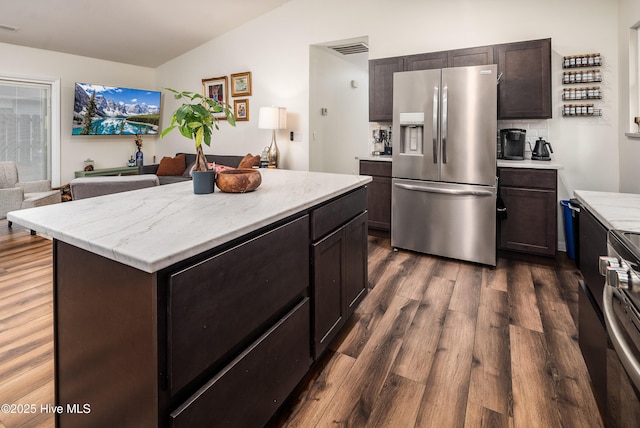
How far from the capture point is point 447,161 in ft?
11.0

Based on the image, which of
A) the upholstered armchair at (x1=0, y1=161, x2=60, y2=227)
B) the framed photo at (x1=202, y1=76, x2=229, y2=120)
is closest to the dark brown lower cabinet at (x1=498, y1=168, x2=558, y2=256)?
the framed photo at (x1=202, y1=76, x2=229, y2=120)

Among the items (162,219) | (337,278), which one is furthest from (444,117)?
(162,219)

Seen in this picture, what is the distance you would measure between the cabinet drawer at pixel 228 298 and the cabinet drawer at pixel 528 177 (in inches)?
102

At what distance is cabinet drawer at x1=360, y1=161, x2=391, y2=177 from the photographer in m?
3.95

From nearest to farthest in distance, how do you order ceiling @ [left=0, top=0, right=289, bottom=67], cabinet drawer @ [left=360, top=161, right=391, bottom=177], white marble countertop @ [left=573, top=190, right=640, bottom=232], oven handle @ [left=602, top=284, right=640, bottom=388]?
oven handle @ [left=602, top=284, right=640, bottom=388] → white marble countertop @ [left=573, top=190, right=640, bottom=232] → cabinet drawer @ [left=360, top=161, right=391, bottom=177] → ceiling @ [left=0, top=0, right=289, bottom=67]

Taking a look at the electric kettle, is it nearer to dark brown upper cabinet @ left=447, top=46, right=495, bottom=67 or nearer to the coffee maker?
the coffee maker

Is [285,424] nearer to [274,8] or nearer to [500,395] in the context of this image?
[500,395]

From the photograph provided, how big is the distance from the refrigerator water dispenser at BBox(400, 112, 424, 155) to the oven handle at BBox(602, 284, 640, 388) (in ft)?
8.70

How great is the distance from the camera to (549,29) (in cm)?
354

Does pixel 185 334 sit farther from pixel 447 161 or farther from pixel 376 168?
pixel 376 168

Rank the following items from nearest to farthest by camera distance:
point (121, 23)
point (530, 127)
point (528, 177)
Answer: point (528, 177) < point (530, 127) < point (121, 23)

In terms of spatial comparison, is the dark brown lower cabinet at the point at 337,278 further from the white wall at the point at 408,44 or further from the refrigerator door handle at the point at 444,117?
the white wall at the point at 408,44

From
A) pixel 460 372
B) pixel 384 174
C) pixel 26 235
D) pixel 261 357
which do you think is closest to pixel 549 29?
pixel 384 174

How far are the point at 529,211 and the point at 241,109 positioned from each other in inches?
174
